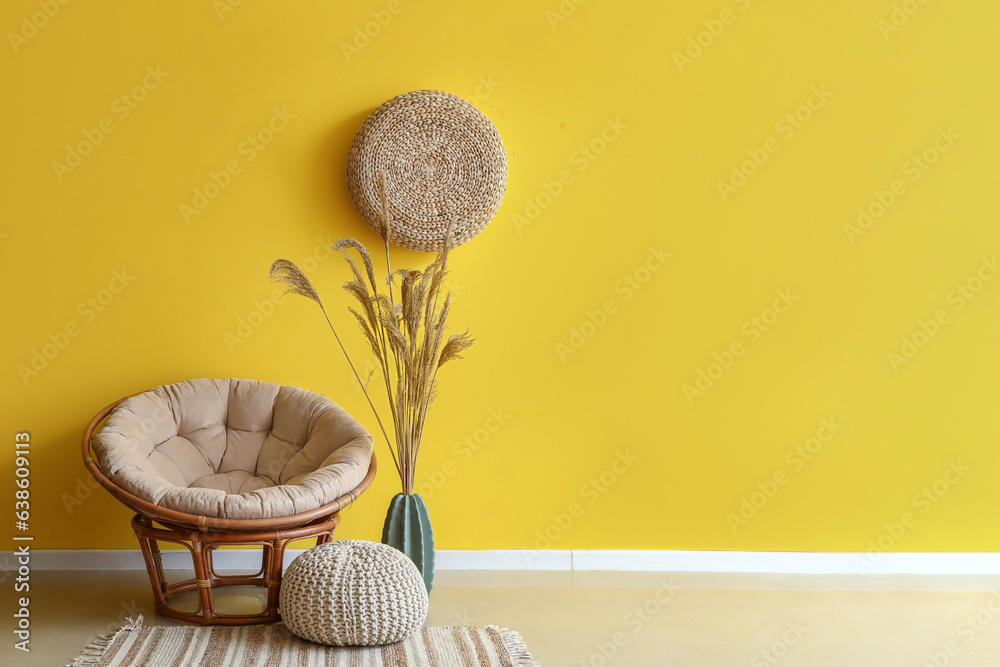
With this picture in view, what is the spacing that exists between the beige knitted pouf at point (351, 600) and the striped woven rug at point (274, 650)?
43 mm

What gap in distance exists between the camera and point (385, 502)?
3.17 metres

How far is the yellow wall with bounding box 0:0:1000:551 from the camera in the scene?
3.02 meters

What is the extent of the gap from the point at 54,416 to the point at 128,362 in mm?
338

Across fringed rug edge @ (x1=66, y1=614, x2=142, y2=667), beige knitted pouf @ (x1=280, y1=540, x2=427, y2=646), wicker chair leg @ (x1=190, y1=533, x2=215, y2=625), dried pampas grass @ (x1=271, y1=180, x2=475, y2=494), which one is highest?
dried pampas grass @ (x1=271, y1=180, x2=475, y2=494)

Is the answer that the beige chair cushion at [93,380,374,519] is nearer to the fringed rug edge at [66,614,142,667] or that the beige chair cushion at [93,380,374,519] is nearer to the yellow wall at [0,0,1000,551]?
the yellow wall at [0,0,1000,551]

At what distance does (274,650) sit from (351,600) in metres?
0.27

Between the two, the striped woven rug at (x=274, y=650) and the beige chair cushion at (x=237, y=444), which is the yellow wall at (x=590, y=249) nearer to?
the beige chair cushion at (x=237, y=444)

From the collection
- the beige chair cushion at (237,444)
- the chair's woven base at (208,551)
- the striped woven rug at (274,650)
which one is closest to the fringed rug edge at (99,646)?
the striped woven rug at (274,650)

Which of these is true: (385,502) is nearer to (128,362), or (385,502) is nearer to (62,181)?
(128,362)

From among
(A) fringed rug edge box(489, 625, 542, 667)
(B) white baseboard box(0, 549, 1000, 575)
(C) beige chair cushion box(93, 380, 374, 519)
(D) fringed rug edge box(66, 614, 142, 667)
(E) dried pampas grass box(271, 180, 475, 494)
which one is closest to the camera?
(D) fringed rug edge box(66, 614, 142, 667)

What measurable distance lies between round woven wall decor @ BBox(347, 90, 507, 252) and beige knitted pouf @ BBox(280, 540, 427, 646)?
3.91ft

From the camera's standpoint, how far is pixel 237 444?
2.92 meters

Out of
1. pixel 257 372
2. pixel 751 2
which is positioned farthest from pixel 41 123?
pixel 751 2

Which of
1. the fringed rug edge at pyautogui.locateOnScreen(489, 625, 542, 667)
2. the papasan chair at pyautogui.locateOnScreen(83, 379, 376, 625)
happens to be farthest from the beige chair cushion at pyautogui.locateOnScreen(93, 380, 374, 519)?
the fringed rug edge at pyautogui.locateOnScreen(489, 625, 542, 667)
